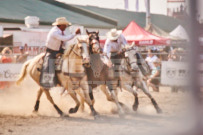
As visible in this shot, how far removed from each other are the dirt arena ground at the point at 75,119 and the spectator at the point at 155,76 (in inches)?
55.3

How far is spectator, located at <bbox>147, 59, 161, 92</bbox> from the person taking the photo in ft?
38.7

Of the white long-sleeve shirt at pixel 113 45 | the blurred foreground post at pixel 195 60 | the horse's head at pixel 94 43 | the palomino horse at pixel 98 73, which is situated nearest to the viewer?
the blurred foreground post at pixel 195 60

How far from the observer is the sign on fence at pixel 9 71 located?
37.3ft

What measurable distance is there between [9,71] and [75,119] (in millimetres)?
4853

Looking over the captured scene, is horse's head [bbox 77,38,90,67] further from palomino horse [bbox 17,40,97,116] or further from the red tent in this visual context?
the red tent

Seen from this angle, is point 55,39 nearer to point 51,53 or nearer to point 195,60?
point 51,53

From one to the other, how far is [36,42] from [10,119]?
629 centimetres

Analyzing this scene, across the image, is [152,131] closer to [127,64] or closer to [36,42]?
[127,64]

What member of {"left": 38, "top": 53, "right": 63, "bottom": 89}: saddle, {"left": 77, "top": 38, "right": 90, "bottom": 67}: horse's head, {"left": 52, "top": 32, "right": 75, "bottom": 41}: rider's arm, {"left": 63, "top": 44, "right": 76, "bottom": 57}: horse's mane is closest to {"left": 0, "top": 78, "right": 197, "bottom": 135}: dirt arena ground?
{"left": 38, "top": 53, "right": 63, "bottom": 89}: saddle

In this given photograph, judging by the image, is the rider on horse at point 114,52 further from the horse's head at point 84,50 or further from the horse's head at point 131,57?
the horse's head at point 84,50

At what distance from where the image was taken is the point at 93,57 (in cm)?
729

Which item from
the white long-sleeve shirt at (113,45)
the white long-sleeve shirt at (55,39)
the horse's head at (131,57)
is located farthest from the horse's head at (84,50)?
the horse's head at (131,57)

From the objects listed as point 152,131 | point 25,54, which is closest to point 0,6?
point 25,54

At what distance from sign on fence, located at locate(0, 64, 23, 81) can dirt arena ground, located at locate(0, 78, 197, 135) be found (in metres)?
0.87
